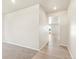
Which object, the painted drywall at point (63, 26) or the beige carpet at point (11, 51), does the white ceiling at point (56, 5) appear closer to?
the painted drywall at point (63, 26)

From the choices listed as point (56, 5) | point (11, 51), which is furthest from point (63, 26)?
point (11, 51)

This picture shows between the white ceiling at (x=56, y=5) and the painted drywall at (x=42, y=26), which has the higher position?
the white ceiling at (x=56, y=5)

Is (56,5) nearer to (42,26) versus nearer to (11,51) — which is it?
(42,26)

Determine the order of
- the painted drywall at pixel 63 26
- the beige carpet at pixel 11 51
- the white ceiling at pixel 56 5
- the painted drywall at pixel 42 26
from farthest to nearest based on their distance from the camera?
the painted drywall at pixel 63 26, the white ceiling at pixel 56 5, the painted drywall at pixel 42 26, the beige carpet at pixel 11 51

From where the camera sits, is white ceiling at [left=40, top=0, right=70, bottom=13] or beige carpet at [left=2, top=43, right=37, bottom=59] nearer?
beige carpet at [left=2, top=43, right=37, bottom=59]

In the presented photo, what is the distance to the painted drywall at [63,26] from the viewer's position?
131 inches

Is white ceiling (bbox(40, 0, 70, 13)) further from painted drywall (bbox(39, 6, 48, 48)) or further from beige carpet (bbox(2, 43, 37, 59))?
beige carpet (bbox(2, 43, 37, 59))

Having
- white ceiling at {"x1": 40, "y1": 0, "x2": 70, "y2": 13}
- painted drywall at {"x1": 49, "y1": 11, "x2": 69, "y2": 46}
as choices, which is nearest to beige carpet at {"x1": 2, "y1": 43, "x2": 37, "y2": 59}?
white ceiling at {"x1": 40, "y1": 0, "x2": 70, "y2": 13}

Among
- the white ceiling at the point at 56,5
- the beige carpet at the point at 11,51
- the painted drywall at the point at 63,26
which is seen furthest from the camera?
the painted drywall at the point at 63,26

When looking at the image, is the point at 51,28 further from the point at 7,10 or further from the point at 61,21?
the point at 7,10

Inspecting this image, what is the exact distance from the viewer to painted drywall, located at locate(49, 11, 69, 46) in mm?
3337

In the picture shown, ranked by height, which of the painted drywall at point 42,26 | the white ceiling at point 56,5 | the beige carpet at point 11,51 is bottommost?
the beige carpet at point 11,51

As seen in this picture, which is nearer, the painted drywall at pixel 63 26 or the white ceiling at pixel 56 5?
the white ceiling at pixel 56 5

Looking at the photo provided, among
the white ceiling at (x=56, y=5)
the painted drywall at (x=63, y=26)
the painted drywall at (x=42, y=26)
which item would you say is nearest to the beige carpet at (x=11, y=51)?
the painted drywall at (x=42, y=26)
